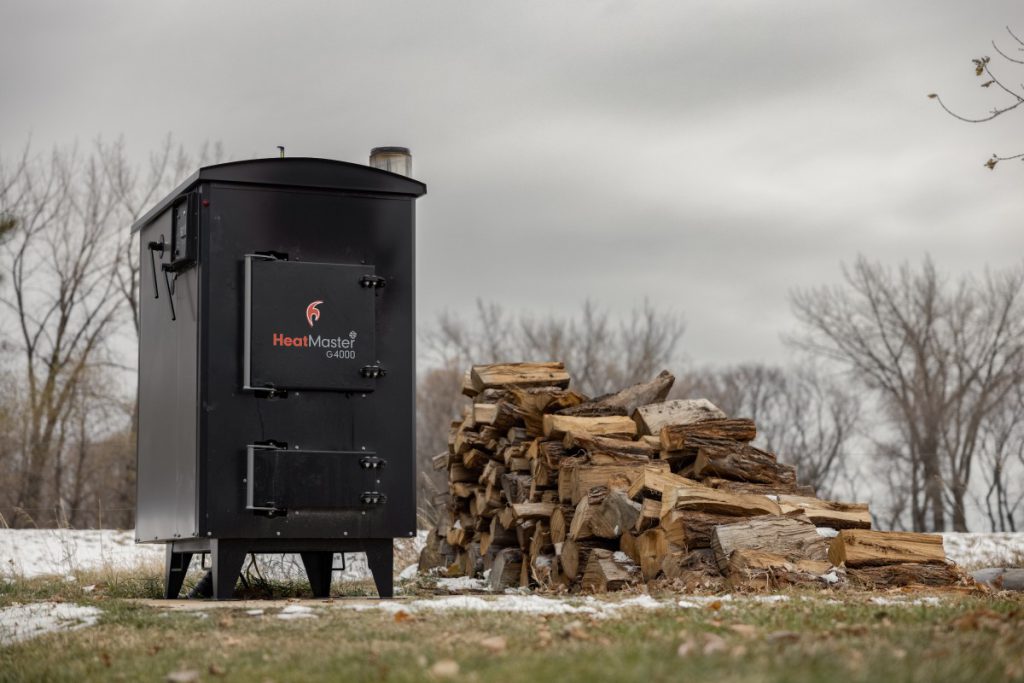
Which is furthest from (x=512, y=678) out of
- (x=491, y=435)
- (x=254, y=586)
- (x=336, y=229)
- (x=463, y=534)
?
(x=463, y=534)

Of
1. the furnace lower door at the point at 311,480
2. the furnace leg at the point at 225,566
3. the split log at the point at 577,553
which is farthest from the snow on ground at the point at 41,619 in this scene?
the split log at the point at 577,553

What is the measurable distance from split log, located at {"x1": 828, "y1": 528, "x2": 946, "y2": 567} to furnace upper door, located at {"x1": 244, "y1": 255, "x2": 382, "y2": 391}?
3.35 meters

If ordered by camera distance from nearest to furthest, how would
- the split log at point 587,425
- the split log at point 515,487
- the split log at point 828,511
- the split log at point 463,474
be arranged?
the split log at point 828,511
the split log at point 587,425
the split log at point 515,487
the split log at point 463,474

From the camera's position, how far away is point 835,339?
38969mm

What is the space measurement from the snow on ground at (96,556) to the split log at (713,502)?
4.88 meters

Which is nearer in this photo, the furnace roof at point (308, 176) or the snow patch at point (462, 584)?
the furnace roof at point (308, 176)

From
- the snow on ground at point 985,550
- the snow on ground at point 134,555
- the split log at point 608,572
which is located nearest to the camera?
the split log at point 608,572

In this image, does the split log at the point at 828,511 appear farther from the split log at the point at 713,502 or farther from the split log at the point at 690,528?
the split log at the point at 690,528

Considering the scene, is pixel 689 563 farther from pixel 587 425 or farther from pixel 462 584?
pixel 462 584

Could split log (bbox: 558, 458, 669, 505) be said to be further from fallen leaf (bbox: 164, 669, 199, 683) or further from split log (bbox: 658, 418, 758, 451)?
fallen leaf (bbox: 164, 669, 199, 683)

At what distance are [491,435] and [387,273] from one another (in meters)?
3.20

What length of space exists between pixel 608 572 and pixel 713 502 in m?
0.88

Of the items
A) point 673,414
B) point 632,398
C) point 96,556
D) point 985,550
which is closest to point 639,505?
point 673,414

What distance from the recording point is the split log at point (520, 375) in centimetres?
1062
